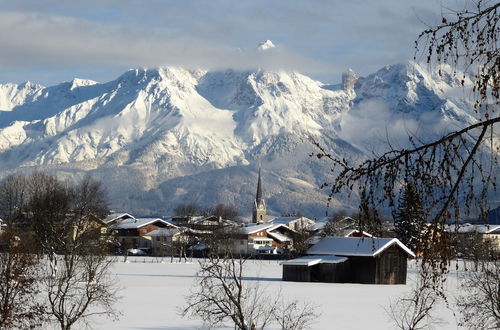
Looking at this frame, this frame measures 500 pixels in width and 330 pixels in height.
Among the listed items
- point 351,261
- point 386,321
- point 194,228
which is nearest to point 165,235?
point 194,228

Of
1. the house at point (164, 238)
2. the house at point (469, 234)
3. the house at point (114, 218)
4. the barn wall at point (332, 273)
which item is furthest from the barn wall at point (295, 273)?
the house at point (114, 218)

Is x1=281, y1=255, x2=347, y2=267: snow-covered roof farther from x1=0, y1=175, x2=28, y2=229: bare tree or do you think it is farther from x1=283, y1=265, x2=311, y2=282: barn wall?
x1=0, y1=175, x2=28, y2=229: bare tree

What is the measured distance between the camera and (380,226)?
286 inches

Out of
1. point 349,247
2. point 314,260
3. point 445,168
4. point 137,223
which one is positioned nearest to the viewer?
point 445,168

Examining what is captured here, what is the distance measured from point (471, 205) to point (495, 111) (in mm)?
757

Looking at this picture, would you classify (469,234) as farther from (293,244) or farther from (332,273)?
(332,273)

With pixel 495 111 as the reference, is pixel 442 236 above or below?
below

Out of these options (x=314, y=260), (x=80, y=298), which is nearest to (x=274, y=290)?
(x=80, y=298)

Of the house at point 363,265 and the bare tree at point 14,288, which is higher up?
the house at point 363,265

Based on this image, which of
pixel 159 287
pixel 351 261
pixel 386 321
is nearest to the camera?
pixel 386 321

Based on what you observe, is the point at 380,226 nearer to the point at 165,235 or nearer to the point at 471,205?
the point at 471,205

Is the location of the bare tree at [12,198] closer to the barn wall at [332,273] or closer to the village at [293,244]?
the village at [293,244]

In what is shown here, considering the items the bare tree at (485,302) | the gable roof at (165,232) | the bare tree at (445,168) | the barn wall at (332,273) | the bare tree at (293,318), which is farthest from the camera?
the gable roof at (165,232)

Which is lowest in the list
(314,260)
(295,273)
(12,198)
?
(295,273)
